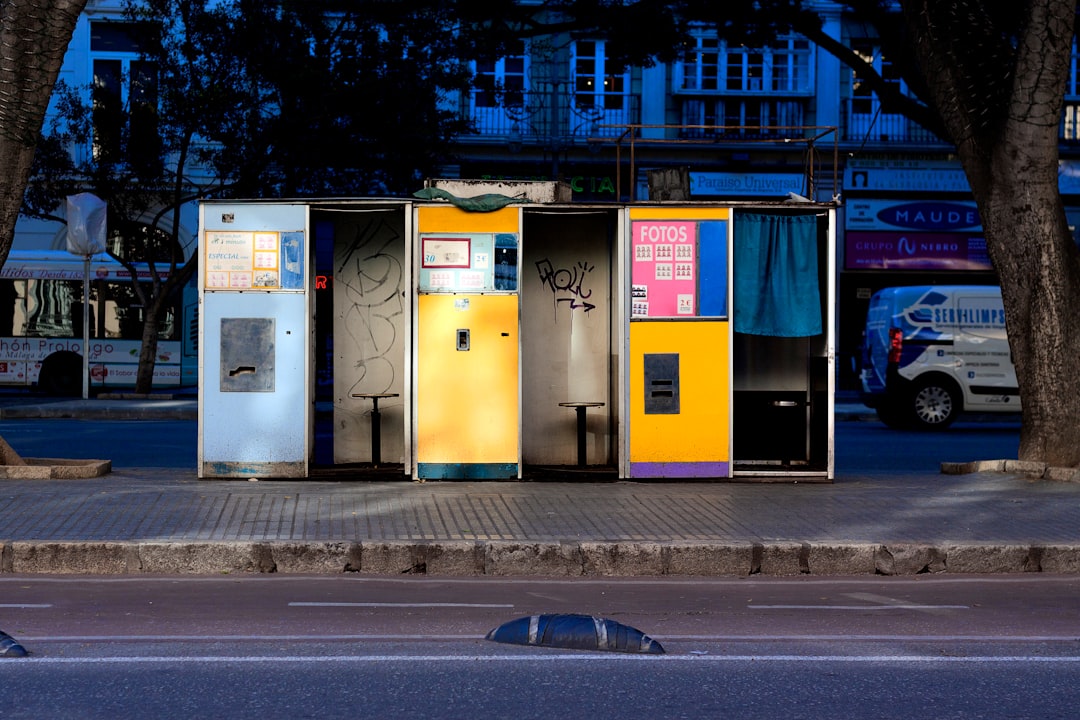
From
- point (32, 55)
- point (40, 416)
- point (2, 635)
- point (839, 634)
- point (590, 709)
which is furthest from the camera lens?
point (40, 416)

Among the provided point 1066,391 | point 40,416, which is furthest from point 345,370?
point 40,416

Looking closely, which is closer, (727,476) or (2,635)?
(2,635)

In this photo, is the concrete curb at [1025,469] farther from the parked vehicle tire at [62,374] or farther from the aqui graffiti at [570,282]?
the parked vehicle tire at [62,374]

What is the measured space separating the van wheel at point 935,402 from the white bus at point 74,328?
614 inches

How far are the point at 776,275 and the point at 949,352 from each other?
32.2 ft

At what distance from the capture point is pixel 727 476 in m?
11.8

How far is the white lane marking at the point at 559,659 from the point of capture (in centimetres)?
582

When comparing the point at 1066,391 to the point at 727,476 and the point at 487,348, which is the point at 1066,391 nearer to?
the point at 727,476

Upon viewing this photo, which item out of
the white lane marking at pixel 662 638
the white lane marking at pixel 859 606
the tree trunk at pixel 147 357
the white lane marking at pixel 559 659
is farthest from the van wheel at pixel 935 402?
the white lane marking at pixel 559 659

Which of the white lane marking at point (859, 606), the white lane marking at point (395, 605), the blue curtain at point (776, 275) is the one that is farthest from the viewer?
the blue curtain at point (776, 275)

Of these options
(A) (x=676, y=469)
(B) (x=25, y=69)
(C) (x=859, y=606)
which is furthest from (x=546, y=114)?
(C) (x=859, y=606)

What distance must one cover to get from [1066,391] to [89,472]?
28.7 feet

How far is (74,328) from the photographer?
2816cm

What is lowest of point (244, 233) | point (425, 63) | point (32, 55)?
point (244, 233)
